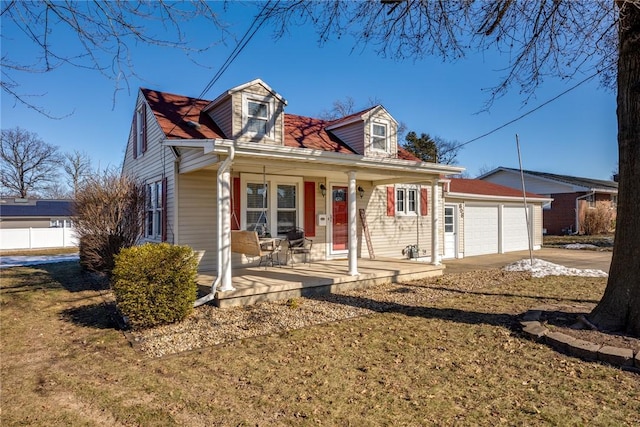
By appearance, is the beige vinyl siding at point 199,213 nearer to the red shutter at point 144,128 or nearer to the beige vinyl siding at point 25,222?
the red shutter at point 144,128

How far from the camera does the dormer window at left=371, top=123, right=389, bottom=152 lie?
12.1 metres

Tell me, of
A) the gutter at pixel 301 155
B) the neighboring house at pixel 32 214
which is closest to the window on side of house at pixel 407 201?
the gutter at pixel 301 155

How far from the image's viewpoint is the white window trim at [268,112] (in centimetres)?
984

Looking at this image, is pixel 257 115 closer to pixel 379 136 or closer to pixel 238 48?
pixel 238 48

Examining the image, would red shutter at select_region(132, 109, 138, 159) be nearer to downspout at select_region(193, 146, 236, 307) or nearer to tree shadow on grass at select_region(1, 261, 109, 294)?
tree shadow on grass at select_region(1, 261, 109, 294)

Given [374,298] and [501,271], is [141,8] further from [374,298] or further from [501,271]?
[501,271]

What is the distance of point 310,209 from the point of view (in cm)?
1089

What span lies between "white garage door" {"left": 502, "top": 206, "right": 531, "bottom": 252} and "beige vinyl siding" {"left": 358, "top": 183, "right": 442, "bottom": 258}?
595 centimetres

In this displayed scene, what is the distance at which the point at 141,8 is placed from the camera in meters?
3.51

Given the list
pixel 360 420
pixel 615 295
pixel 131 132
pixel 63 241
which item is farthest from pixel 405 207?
pixel 63 241

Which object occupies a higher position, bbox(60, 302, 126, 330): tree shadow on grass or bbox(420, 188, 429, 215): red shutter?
bbox(420, 188, 429, 215): red shutter

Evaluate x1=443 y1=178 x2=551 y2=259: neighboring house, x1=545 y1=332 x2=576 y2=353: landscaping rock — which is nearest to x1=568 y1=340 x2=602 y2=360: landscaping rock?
x1=545 y1=332 x2=576 y2=353: landscaping rock

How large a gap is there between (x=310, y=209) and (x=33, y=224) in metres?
30.3

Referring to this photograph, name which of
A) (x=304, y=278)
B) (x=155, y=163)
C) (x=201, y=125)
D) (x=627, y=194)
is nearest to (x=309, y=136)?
(x=201, y=125)
